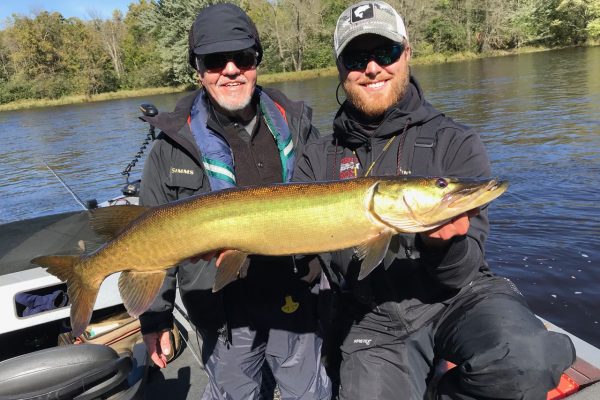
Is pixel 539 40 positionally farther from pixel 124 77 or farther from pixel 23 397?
pixel 23 397

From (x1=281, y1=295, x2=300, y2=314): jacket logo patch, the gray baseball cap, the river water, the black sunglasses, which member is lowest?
the river water

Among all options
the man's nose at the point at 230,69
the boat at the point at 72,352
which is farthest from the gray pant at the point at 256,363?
the man's nose at the point at 230,69

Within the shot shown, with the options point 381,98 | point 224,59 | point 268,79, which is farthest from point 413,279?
point 268,79

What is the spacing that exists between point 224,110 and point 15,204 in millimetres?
11399

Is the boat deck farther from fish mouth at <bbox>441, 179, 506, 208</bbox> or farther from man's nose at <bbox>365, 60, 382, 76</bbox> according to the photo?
man's nose at <bbox>365, 60, 382, 76</bbox>

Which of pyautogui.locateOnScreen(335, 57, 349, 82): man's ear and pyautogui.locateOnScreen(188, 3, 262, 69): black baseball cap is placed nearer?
pyautogui.locateOnScreen(188, 3, 262, 69): black baseball cap

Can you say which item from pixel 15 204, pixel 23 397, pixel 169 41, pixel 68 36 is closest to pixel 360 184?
pixel 23 397

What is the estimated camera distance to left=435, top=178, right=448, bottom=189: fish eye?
217 centimetres

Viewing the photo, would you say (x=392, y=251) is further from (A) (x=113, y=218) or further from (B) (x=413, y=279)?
(A) (x=113, y=218)

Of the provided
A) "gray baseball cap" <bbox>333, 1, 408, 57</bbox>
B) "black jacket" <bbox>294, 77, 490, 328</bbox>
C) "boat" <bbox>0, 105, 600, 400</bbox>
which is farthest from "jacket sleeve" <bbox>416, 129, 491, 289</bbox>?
"boat" <bbox>0, 105, 600, 400</bbox>

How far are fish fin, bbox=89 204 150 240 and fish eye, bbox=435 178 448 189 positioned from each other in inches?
56.9

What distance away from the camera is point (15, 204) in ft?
40.5

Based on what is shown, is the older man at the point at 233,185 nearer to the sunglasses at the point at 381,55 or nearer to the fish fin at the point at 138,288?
the fish fin at the point at 138,288

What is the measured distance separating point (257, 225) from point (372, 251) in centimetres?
55
